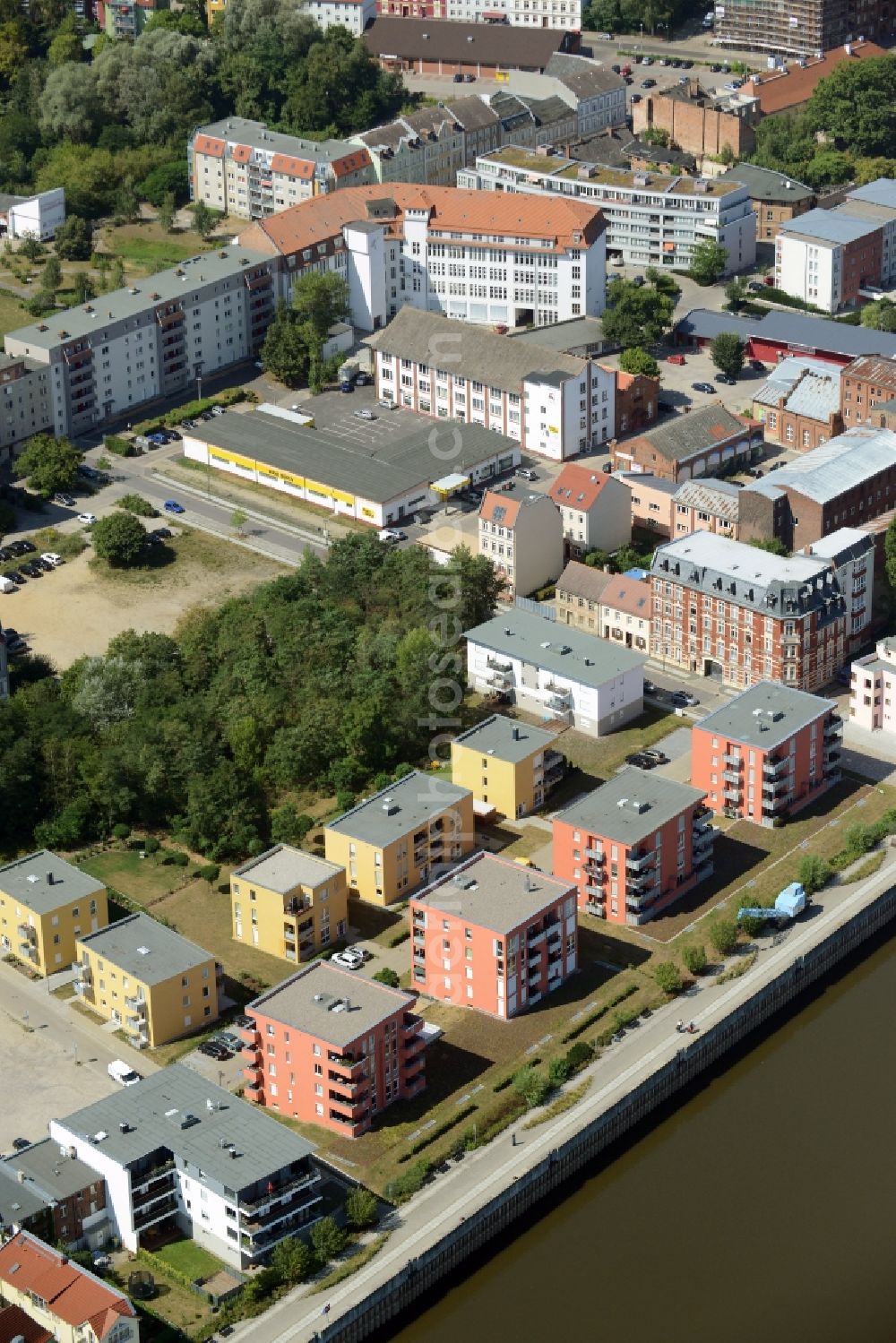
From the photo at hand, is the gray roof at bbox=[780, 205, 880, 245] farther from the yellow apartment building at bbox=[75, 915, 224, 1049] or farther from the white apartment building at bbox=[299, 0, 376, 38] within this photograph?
the yellow apartment building at bbox=[75, 915, 224, 1049]

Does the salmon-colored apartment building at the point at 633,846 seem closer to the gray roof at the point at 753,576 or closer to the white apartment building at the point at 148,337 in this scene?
the gray roof at the point at 753,576

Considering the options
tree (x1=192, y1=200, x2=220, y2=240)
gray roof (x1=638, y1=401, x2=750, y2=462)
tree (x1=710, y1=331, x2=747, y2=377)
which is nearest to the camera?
gray roof (x1=638, y1=401, x2=750, y2=462)

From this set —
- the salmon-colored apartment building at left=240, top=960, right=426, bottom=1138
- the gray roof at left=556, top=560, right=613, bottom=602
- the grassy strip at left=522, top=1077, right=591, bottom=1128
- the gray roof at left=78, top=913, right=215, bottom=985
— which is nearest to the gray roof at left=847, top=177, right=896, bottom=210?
the gray roof at left=556, top=560, right=613, bottom=602

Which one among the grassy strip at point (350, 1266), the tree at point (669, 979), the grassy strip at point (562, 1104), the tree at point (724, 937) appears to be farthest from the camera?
the tree at point (724, 937)

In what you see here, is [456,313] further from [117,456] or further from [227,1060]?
[227,1060]

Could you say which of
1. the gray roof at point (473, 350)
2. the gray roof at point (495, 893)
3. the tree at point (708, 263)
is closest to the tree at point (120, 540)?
the gray roof at point (473, 350)

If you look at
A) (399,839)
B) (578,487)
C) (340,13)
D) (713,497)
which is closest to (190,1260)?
(399,839)

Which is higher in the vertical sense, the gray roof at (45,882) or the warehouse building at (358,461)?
the warehouse building at (358,461)
